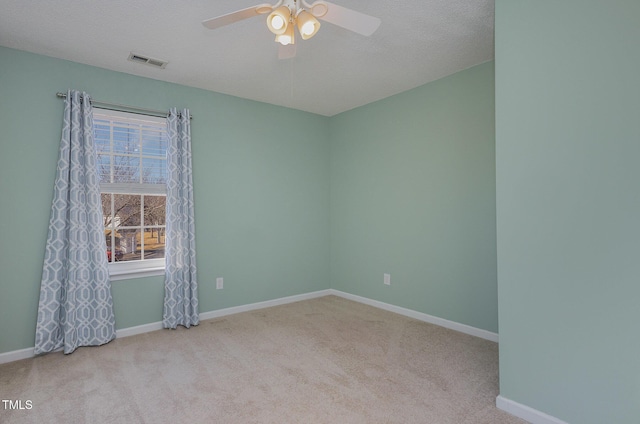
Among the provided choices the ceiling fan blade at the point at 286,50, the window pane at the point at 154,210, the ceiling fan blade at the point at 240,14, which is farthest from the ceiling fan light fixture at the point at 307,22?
the window pane at the point at 154,210

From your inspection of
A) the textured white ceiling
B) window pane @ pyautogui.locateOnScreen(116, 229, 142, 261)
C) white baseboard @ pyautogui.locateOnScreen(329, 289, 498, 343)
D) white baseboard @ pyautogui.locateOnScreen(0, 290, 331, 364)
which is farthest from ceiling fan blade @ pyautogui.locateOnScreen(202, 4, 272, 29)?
white baseboard @ pyautogui.locateOnScreen(329, 289, 498, 343)

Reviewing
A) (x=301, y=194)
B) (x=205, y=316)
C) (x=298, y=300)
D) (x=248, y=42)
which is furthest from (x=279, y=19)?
(x=298, y=300)

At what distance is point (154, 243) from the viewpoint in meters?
3.63

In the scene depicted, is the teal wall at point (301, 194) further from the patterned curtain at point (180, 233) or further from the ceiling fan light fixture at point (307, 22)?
the ceiling fan light fixture at point (307, 22)

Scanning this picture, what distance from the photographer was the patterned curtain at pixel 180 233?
137 inches

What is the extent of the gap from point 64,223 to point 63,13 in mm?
1613

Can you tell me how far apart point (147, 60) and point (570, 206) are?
3342mm

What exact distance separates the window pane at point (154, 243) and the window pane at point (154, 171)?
51 cm

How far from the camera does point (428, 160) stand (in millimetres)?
3660

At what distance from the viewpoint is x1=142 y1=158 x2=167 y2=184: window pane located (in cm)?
351

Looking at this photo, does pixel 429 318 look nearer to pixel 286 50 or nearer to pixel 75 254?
pixel 286 50

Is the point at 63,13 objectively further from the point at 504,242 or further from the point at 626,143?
the point at 626,143

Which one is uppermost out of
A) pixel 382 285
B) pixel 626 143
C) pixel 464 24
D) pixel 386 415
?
pixel 464 24

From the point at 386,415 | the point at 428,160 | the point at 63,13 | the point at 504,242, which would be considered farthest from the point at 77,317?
the point at 428,160
